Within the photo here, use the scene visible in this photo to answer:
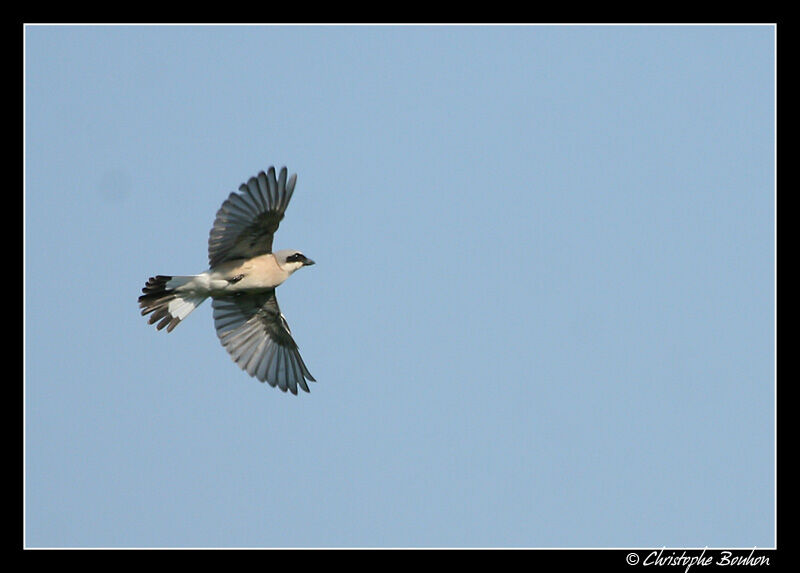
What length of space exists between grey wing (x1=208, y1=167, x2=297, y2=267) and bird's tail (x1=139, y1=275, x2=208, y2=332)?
524mm

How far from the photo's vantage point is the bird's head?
14.8 m

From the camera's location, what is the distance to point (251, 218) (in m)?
14.1

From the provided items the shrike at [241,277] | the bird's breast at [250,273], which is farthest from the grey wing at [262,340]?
the bird's breast at [250,273]

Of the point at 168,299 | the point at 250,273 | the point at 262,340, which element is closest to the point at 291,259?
the point at 250,273

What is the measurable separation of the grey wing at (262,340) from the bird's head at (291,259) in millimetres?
1148

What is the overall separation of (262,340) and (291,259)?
2.00 meters

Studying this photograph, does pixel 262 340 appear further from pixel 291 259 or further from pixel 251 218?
pixel 251 218

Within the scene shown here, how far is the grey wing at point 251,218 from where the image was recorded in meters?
13.8

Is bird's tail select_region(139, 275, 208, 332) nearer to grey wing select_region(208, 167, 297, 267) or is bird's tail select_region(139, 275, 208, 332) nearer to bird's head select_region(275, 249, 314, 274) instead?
grey wing select_region(208, 167, 297, 267)

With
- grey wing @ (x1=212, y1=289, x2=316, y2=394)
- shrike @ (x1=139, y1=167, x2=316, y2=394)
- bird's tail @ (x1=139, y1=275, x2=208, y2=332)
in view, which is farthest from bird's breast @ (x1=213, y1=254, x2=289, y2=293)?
grey wing @ (x1=212, y1=289, x2=316, y2=394)

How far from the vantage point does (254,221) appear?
1414 cm
